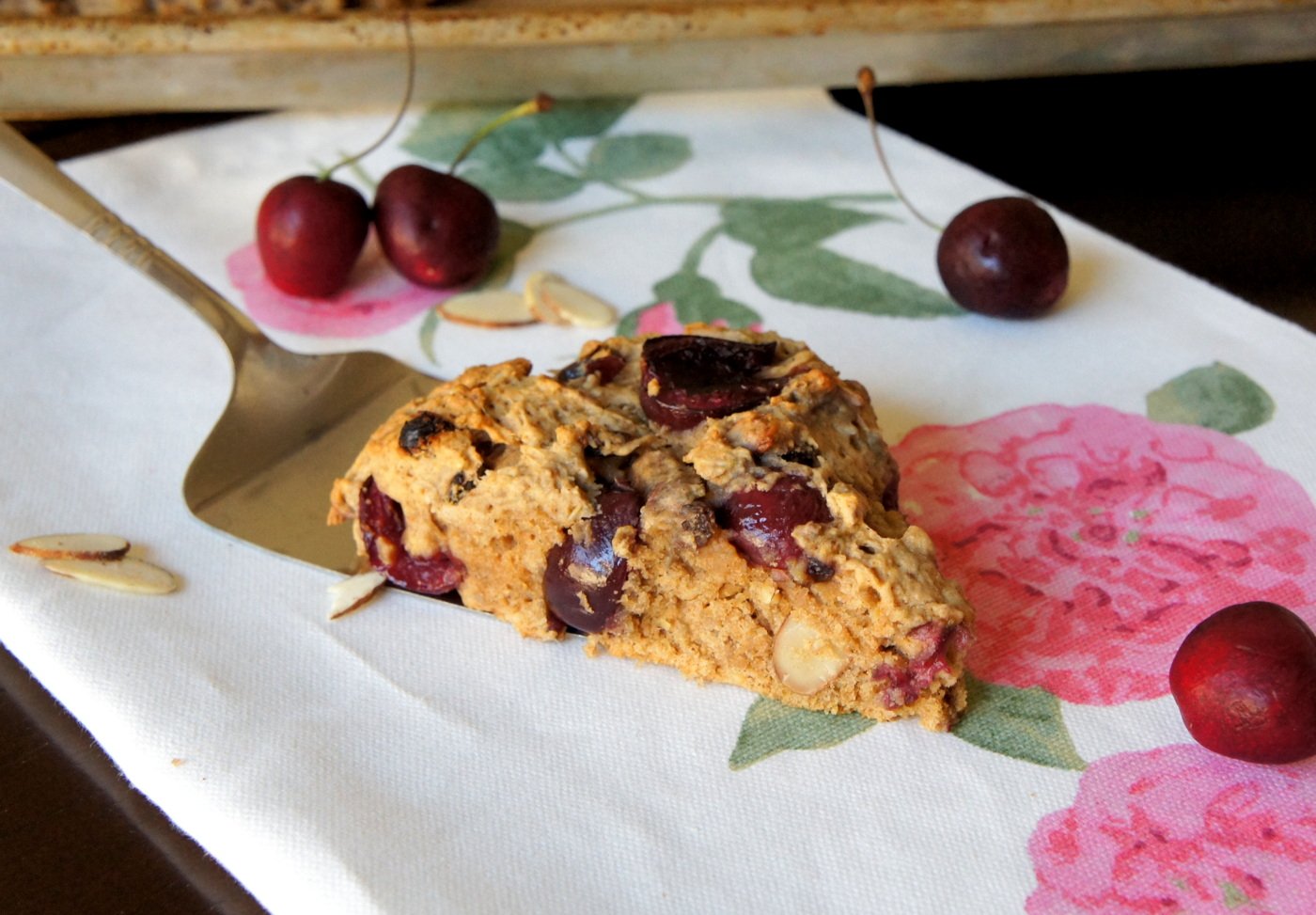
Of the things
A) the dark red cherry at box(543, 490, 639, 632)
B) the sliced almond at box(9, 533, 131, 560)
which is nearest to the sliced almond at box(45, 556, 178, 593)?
the sliced almond at box(9, 533, 131, 560)

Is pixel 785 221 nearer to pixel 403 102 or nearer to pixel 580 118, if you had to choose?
pixel 580 118

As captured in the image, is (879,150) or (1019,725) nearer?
(1019,725)

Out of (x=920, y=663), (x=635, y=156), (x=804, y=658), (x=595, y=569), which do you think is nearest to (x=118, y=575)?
(x=595, y=569)

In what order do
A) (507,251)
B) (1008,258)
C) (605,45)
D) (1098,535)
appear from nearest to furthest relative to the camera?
(1098,535) < (1008,258) < (507,251) < (605,45)

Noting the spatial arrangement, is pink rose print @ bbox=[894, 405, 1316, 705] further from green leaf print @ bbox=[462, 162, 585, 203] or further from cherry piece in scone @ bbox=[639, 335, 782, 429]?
green leaf print @ bbox=[462, 162, 585, 203]

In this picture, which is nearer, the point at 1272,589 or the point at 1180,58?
the point at 1272,589

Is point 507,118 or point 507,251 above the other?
point 507,118

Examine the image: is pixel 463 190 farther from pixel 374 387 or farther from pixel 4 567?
pixel 4 567

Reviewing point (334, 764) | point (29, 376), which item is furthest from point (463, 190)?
point (334, 764)
